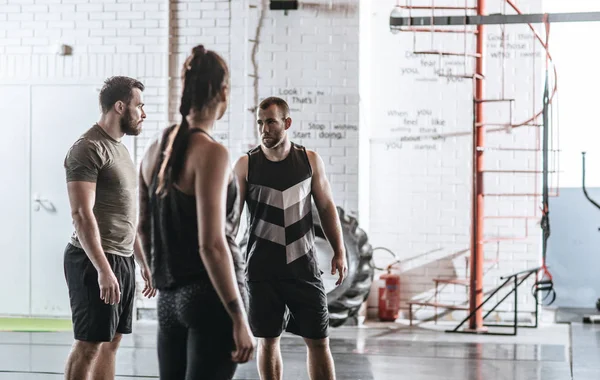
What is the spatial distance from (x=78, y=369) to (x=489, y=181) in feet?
15.5

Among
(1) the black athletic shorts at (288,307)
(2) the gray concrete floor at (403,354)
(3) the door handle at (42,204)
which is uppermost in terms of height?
(3) the door handle at (42,204)

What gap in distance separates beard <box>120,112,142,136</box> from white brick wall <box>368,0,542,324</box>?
4.18 meters

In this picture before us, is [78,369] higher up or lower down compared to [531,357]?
higher up

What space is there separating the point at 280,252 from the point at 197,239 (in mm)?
1357

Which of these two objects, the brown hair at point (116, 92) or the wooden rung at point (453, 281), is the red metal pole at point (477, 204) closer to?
the wooden rung at point (453, 281)

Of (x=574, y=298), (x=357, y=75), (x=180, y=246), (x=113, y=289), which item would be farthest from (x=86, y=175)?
(x=574, y=298)

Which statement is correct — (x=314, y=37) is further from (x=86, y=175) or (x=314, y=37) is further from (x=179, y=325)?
(x=179, y=325)

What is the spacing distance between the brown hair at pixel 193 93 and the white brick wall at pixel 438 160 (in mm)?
5087

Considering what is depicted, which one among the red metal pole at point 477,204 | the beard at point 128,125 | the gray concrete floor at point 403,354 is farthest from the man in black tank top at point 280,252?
the red metal pole at point 477,204

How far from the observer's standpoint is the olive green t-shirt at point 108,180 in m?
3.28

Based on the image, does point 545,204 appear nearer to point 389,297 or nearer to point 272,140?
point 389,297

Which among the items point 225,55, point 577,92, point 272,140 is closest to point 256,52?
point 225,55

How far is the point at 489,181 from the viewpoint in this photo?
723cm

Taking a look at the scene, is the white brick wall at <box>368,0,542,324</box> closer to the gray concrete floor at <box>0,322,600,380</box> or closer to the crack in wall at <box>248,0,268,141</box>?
the gray concrete floor at <box>0,322,600,380</box>
